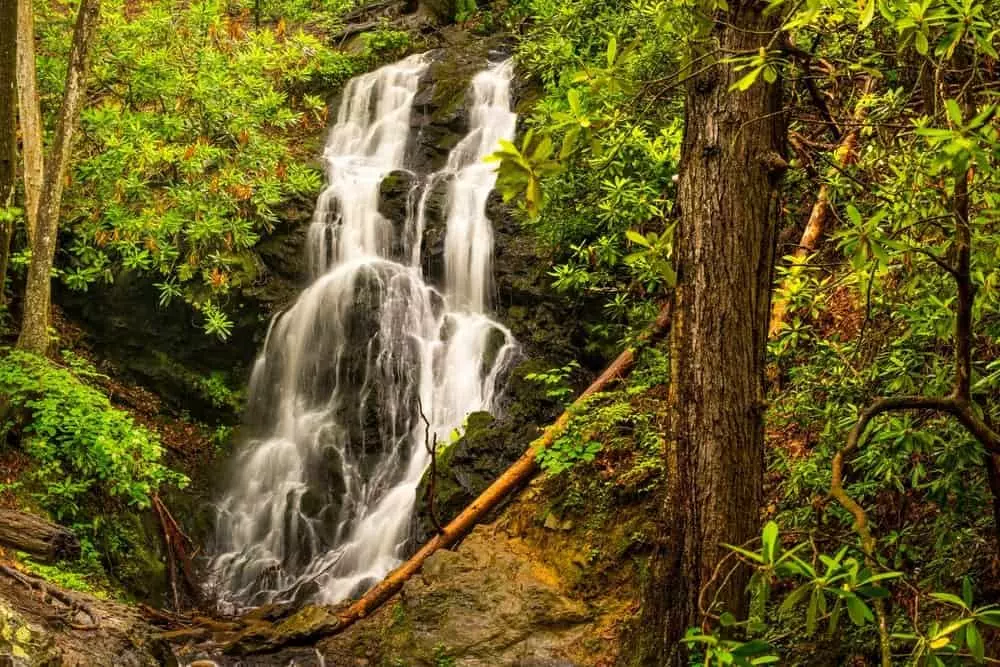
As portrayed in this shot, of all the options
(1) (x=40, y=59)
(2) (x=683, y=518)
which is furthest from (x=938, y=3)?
(1) (x=40, y=59)

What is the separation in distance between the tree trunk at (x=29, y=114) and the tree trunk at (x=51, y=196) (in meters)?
0.43

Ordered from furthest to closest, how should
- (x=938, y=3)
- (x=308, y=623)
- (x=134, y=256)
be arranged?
1. (x=134, y=256)
2. (x=308, y=623)
3. (x=938, y=3)

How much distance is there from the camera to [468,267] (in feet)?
41.7

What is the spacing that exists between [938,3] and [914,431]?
1.69 m

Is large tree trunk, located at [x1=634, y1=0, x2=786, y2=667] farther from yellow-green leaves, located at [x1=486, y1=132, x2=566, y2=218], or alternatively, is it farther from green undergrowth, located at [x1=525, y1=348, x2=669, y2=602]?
green undergrowth, located at [x1=525, y1=348, x2=669, y2=602]

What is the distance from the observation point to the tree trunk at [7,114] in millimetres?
8914

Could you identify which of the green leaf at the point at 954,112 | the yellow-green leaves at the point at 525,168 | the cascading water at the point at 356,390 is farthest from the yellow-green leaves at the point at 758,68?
the cascading water at the point at 356,390

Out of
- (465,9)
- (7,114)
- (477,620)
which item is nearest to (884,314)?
(477,620)

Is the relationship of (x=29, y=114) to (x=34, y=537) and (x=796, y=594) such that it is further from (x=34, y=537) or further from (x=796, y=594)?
(x=796, y=594)

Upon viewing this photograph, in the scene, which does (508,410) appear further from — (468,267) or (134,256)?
(134,256)

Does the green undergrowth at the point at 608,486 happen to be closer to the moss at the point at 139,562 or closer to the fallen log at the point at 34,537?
the fallen log at the point at 34,537

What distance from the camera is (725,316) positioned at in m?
3.25

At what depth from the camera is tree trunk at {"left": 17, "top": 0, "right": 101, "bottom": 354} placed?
8.94 m

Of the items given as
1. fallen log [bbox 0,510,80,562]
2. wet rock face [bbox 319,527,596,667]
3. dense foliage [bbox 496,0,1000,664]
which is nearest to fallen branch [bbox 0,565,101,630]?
fallen log [bbox 0,510,80,562]
